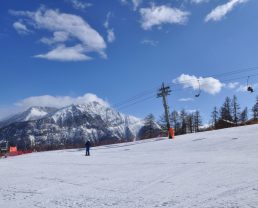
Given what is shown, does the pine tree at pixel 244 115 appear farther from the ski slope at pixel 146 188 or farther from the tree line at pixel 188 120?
the ski slope at pixel 146 188

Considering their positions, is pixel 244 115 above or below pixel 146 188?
above

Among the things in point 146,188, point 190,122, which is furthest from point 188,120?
point 146,188

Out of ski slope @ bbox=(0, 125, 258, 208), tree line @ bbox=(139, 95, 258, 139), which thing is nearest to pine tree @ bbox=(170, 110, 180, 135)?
tree line @ bbox=(139, 95, 258, 139)

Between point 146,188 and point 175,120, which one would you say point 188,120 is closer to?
point 175,120

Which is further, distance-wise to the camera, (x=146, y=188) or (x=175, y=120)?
(x=175, y=120)

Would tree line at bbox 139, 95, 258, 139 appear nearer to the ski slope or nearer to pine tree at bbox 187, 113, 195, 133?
pine tree at bbox 187, 113, 195, 133

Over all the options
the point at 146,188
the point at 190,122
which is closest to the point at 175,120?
the point at 190,122

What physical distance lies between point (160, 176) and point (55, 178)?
554 cm

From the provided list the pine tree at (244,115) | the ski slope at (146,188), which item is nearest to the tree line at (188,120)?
the pine tree at (244,115)

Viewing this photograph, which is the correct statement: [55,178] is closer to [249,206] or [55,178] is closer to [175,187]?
[175,187]

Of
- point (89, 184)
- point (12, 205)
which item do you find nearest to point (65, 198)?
point (12, 205)

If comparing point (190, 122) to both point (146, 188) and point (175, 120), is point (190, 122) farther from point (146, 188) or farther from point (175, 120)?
point (146, 188)

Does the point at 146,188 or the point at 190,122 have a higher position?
the point at 190,122

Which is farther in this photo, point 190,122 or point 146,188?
point 190,122
